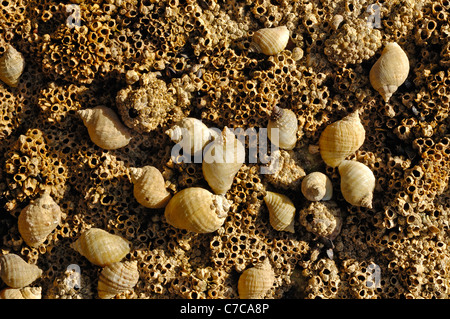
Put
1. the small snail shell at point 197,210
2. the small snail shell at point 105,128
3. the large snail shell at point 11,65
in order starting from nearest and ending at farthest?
the small snail shell at point 197,210, the small snail shell at point 105,128, the large snail shell at point 11,65

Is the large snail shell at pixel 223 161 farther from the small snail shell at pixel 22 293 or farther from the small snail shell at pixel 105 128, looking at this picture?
the small snail shell at pixel 22 293

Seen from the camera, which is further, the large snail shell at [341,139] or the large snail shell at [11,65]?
the large snail shell at [11,65]

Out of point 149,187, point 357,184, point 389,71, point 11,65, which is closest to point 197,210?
point 149,187

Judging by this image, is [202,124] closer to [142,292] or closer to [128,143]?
[128,143]

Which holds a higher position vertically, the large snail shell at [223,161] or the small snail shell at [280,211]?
the large snail shell at [223,161]

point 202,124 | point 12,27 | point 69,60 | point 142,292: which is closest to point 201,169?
point 202,124

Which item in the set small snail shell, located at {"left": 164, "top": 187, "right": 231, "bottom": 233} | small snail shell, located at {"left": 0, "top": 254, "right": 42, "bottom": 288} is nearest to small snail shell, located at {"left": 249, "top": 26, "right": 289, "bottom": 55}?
small snail shell, located at {"left": 164, "top": 187, "right": 231, "bottom": 233}

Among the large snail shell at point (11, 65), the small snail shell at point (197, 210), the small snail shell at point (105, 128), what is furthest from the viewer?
the large snail shell at point (11, 65)

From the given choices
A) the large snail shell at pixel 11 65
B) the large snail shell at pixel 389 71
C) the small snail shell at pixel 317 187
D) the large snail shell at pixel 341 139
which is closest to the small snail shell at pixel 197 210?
the small snail shell at pixel 317 187
